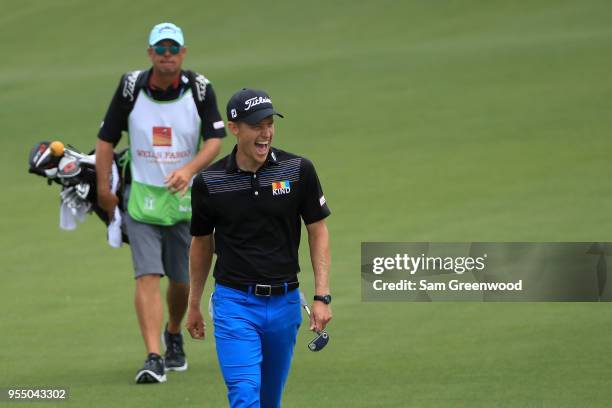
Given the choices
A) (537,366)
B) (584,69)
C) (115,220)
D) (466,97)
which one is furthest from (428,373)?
(584,69)

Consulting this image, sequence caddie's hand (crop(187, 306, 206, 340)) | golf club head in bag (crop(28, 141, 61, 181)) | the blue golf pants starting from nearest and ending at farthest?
the blue golf pants < caddie's hand (crop(187, 306, 206, 340)) < golf club head in bag (crop(28, 141, 61, 181))

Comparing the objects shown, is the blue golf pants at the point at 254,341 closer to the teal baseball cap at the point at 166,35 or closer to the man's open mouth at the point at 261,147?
the man's open mouth at the point at 261,147

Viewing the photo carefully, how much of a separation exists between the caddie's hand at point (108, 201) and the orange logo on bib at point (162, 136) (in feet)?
1.77

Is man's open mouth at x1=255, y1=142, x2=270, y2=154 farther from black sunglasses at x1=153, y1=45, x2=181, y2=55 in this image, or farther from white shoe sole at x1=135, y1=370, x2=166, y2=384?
white shoe sole at x1=135, y1=370, x2=166, y2=384

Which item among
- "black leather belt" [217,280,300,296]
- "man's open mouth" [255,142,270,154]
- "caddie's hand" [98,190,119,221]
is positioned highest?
"caddie's hand" [98,190,119,221]

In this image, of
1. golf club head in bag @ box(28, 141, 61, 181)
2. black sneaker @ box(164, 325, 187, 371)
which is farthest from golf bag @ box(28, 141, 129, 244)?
black sneaker @ box(164, 325, 187, 371)

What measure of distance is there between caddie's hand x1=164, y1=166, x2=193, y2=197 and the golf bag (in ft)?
2.28

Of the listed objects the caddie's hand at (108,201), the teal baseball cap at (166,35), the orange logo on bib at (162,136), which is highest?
the teal baseball cap at (166,35)

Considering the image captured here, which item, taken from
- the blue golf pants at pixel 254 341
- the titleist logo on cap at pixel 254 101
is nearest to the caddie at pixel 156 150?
the blue golf pants at pixel 254 341

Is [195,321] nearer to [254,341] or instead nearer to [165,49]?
[254,341]

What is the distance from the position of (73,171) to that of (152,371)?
164 centimetres

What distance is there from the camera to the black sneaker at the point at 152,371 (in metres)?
9.77

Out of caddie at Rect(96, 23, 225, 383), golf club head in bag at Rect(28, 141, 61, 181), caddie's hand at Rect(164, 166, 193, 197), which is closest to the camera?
caddie's hand at Rect(164, 166, 193, 197)

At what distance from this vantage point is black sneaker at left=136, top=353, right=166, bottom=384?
977cm
